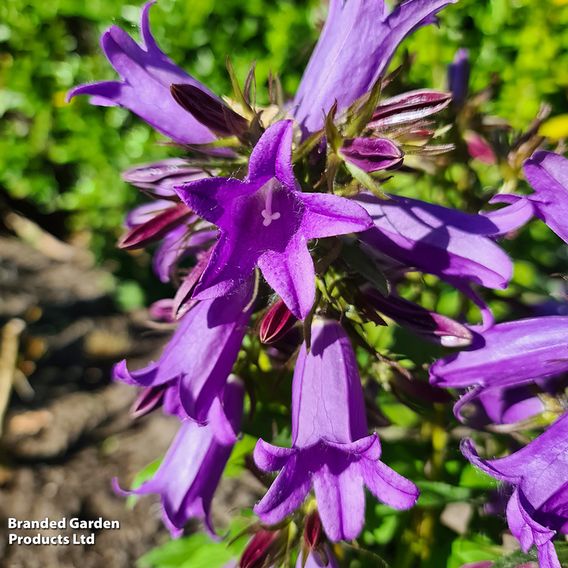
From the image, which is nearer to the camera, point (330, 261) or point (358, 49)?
point (330, 261)

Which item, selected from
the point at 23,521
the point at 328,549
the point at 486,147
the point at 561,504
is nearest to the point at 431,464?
the point at 328,549

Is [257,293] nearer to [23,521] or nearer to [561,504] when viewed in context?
[561,504]

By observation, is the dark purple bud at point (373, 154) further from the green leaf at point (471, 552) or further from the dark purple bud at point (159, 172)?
the green leaf at point (471, 552)

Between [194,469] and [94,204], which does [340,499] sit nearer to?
[194,469]

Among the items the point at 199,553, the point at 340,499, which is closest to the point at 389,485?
the point at 340,499

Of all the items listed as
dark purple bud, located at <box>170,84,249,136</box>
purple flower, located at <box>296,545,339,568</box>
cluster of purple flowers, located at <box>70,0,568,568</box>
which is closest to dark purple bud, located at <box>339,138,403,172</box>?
cluster of purple flowers, located at <box>70,0,568,568</box>
